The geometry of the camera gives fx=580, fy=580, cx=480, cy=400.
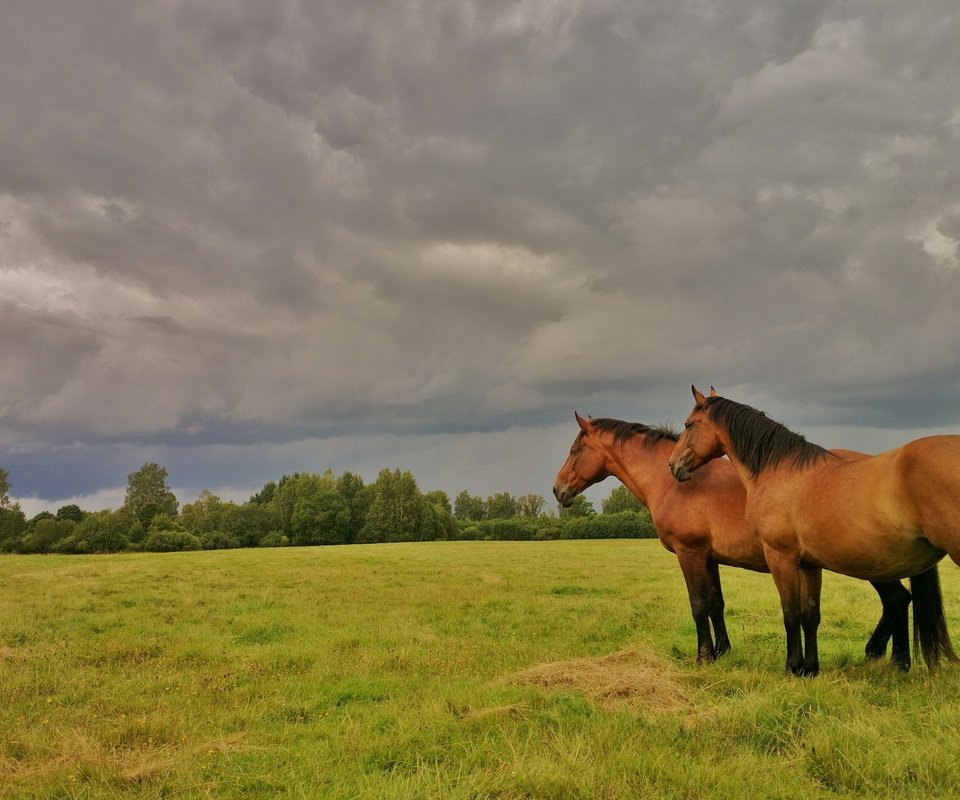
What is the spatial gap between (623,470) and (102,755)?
6908 mm

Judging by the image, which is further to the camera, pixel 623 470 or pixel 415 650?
pixel 623 470

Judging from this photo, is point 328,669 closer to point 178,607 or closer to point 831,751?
point 831,751

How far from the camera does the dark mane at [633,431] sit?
8.60 metres

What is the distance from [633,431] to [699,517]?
1.79m

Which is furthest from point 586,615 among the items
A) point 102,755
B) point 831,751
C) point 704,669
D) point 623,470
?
point 102,755

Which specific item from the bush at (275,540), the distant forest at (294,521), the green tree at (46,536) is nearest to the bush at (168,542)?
the distant forest at (294,521)

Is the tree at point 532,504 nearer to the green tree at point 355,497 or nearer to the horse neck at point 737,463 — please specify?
the green tree at point 355,497

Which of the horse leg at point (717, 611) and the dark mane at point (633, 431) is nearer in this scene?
the horse leg at point (717, 611)

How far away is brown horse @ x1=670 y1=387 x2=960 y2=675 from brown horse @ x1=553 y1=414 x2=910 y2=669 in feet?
1.05

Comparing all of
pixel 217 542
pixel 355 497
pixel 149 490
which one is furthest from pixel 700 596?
pixel 149 490

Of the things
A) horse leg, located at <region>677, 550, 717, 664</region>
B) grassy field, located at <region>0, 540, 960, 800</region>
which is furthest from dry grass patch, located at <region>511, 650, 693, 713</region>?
horse leg, located at <region>677, 550, 717, 664</region>

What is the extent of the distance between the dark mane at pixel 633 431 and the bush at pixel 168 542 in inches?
2528

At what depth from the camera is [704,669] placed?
6.43 metres

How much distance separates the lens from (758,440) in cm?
673
